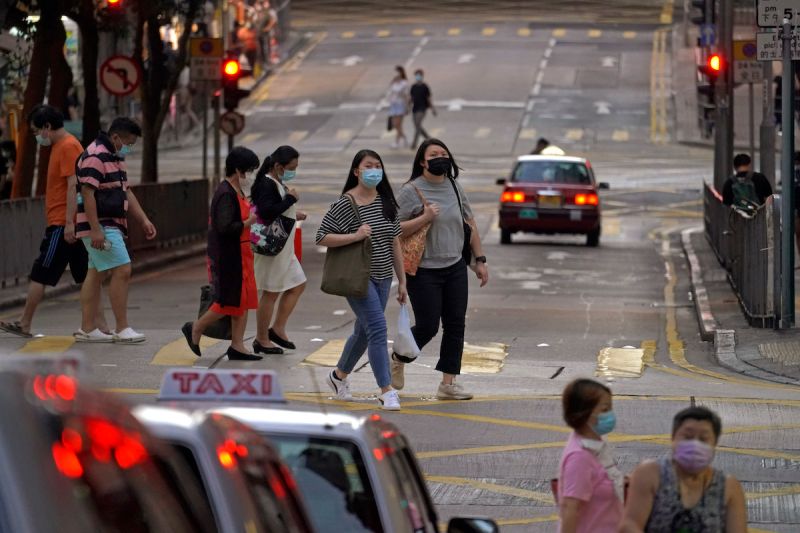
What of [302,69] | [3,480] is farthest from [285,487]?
[302,69]

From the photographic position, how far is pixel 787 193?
16500 millimetres

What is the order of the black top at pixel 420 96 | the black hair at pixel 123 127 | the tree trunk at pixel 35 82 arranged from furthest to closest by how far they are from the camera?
the black top at pixel 420 96, the tree trunk at pixel 35 82, the black hair at pixel 123 127

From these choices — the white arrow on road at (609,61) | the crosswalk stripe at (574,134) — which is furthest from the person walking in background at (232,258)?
the white arrow on road at (609,61)

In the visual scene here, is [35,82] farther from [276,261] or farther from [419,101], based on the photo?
[419,101]

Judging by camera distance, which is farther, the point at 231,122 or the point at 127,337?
the point at 231,122

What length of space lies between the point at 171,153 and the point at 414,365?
107ft

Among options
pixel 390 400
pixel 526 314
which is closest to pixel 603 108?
pixel 526 314

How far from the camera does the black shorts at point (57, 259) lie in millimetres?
14617

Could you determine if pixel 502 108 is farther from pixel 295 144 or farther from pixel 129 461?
pixel 129 461

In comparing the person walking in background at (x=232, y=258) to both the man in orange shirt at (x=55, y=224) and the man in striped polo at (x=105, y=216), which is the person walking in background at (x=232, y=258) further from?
the man in orange shirt at (x=55, y=224)

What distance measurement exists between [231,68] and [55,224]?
15.9 meters

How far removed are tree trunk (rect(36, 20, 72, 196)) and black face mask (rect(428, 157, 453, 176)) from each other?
12118 millimetres

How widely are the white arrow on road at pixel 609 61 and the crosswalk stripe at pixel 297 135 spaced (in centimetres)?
1354

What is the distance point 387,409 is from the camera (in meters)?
11.6
